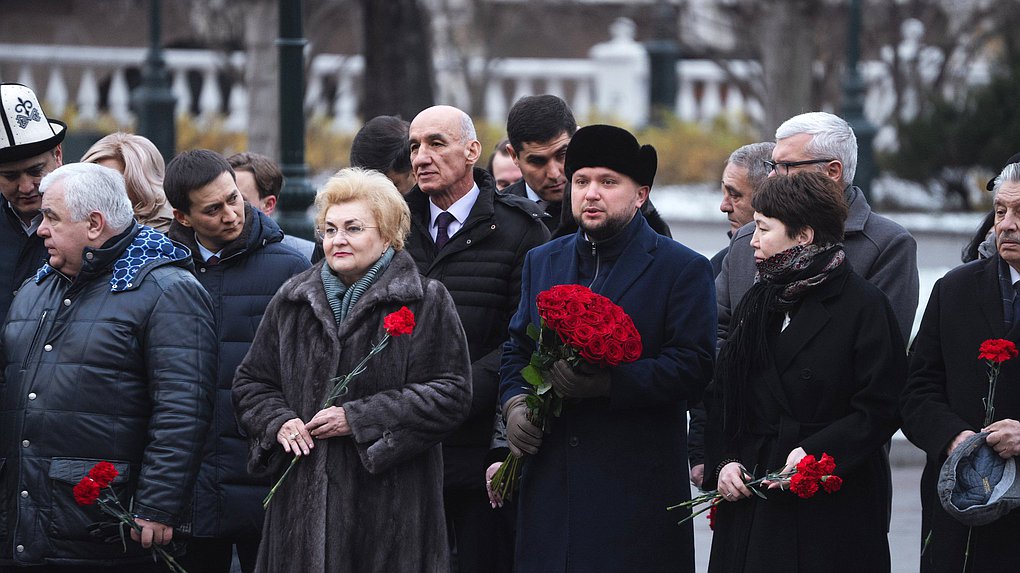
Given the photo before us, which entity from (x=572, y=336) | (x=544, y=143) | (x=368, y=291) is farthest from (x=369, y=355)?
(x=544, y=143)

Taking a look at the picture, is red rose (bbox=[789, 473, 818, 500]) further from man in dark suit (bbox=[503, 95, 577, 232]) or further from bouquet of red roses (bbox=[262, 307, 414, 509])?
man in dark suit (bbox=[503, 95, 577, 232])

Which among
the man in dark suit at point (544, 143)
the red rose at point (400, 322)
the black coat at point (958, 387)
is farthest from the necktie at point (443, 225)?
the black coat at point (958, 387)

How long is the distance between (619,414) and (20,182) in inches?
105

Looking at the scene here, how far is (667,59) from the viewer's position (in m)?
24.0

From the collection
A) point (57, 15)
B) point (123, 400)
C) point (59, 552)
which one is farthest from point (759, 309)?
point (57, 15)

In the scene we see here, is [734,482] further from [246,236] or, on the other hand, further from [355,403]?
[246,236]

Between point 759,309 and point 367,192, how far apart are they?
4.68ft

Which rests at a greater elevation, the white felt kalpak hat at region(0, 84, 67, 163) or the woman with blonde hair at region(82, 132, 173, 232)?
the white felt kalpak hat at region(0, 84, 67, 163)

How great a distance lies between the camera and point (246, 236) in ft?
20.7

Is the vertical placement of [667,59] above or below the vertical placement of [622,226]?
below

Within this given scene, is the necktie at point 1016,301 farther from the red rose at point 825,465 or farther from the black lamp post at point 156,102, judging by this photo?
the black lamp post at point 156,102

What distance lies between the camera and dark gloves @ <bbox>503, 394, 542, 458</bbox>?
5.53m

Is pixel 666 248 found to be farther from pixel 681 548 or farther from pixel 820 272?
pixel 681 548

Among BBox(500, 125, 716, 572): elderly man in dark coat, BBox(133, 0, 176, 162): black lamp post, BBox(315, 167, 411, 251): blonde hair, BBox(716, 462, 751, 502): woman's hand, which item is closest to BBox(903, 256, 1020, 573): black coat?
BBox(716, 462, 751, 502): woman's hand
